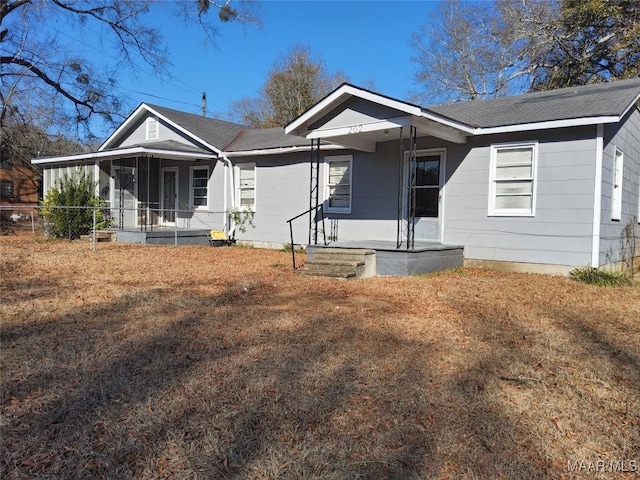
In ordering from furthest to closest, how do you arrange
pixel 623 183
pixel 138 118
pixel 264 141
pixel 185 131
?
1. pixel 138 118
2. pixel 185 131
3. pixel 264 141
4. pixel 623 183

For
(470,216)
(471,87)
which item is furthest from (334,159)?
(471,87)

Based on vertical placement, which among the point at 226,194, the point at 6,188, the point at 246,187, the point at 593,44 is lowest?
the point at 226,194

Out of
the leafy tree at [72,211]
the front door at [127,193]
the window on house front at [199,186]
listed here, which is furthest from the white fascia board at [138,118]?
the leafy tree at [72,211]

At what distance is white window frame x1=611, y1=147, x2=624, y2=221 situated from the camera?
955cm

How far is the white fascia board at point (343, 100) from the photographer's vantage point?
26.8ft

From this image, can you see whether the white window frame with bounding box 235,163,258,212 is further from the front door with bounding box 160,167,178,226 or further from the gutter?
the front door with bounding box 160,167,178,226

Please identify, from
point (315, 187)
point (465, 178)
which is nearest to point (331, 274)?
point (315, 187)

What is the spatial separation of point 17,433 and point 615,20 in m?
23.0

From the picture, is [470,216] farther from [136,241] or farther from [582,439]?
[136,241]

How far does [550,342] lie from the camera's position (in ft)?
14.9

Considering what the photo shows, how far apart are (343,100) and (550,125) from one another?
3912 mm

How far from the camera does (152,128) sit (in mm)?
17156

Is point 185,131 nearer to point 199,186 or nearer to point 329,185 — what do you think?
point 199,186

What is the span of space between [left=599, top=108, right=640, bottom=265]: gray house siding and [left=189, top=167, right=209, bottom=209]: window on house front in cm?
1120
